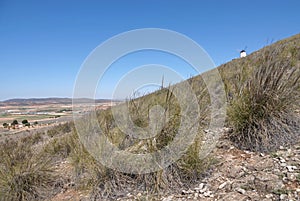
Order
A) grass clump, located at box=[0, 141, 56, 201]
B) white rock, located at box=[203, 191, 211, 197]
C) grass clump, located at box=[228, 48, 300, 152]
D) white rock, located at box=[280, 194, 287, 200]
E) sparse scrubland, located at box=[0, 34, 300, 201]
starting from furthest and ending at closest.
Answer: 1. grass clump, located at box=[228, 48, 300, 152]
2. grass clump, located at box=[0, 141, 56, 201]
3. sparse scrubland, located at box=[0, 34, 300, 201]
4. white rock, located at box=[203, 191, 211, 197]
5. white rock, located at box=[280, 194, 287, 200]

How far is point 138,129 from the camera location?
3188mm

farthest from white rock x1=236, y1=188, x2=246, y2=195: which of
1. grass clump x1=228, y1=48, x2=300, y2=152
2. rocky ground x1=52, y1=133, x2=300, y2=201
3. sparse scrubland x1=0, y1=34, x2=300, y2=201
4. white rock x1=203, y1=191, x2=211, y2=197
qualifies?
grass clump x1=228, y1=48, x2=300, y2=152

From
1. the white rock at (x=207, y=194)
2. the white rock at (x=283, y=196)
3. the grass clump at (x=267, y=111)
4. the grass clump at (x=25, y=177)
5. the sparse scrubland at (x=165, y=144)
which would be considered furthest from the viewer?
the grass clump at (x=267, y=111)

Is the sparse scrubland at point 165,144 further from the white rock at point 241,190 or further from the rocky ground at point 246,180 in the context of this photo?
the white rock at point 241,190

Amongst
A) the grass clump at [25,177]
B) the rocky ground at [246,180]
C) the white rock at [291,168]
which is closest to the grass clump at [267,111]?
the rocky ground at [246,180]

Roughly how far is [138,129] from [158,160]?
614 millimetres

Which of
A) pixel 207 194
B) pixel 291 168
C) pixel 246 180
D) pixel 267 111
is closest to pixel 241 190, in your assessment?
pixel 246 180

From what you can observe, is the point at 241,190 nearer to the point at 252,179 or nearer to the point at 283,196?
the point at 252,179

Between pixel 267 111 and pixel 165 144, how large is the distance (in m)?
1.58

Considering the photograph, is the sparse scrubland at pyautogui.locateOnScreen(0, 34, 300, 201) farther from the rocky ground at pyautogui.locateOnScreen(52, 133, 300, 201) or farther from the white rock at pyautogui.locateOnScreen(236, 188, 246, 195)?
the white rock at pyautogui.locateOnScreen(236, 188, 246, 195)

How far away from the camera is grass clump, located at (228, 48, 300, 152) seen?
3.08 m

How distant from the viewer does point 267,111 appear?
10.2 ft

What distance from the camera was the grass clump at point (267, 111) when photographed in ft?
Answer: 10.1

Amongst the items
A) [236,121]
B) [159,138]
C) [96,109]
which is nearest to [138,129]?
[159,138]
